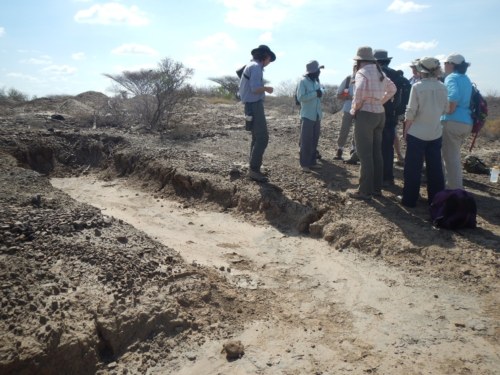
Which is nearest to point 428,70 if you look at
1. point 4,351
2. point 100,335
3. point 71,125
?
point 100,335

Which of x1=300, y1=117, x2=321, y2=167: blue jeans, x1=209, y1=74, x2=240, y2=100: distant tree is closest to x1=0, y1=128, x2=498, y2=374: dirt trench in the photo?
x1=300, y1=117, x2=321, y2=167: blue jeans

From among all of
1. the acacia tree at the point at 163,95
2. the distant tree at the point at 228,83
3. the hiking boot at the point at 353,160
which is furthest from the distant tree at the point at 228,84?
the hiking boot at the point at 353,160

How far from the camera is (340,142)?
750 cm

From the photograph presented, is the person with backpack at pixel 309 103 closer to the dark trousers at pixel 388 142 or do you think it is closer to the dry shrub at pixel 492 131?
the dark trousers at pixel 388 142

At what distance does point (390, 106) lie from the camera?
580cm

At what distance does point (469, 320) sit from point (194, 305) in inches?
85.0

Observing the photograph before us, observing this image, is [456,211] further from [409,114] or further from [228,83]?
[228,83]

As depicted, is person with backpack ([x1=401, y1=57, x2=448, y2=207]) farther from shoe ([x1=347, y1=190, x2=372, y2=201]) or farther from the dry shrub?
the dry shrub

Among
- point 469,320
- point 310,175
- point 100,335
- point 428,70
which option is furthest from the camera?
point 310,175

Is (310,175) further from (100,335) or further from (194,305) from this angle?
(100,335)

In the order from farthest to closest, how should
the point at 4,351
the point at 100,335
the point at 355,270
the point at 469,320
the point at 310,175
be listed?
1. the point at 310,175
2. the point at 355,270
3. the point at 469,320
4. the point at 100,335
5. the point at 4,351

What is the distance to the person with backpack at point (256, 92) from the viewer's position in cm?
570

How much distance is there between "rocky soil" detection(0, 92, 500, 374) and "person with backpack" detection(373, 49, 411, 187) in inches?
16.9

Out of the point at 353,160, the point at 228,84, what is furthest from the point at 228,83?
the point at 353,160
